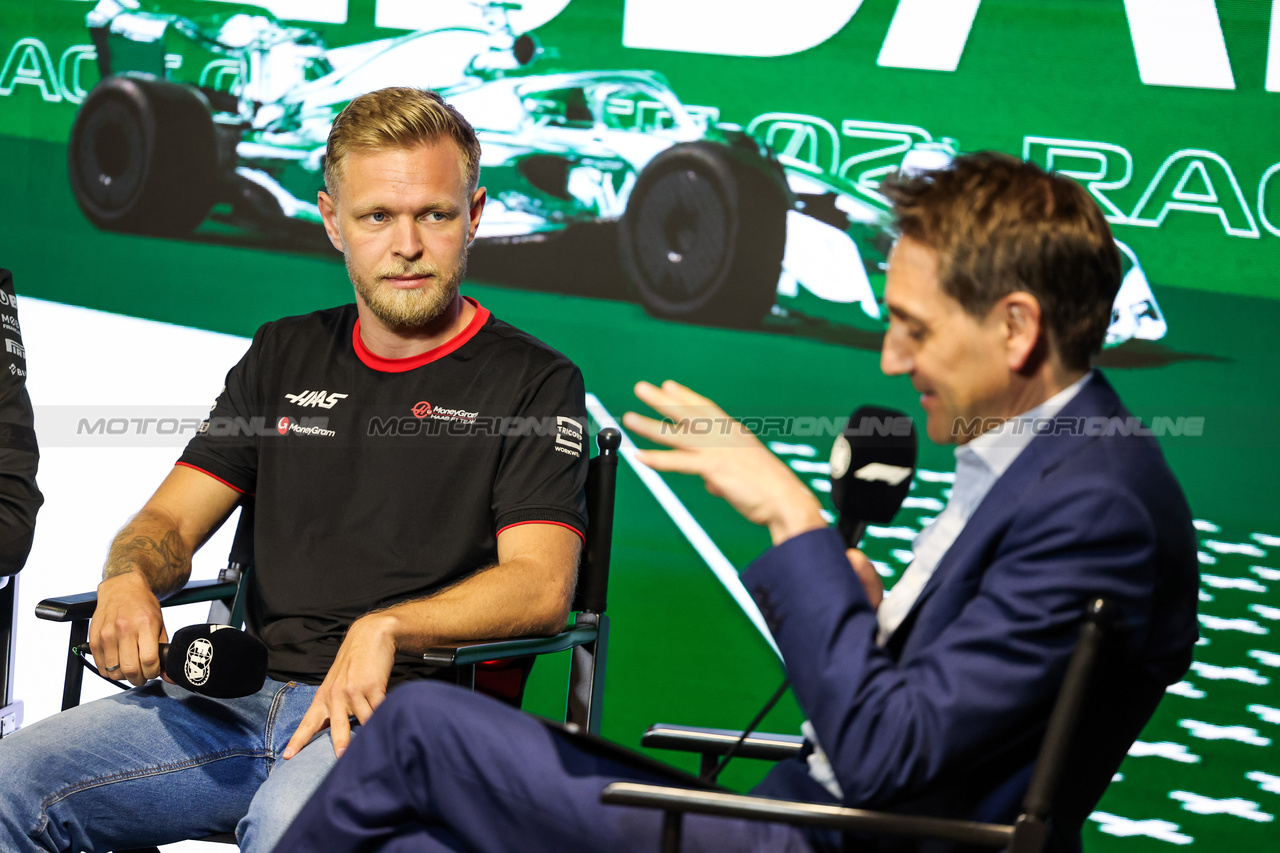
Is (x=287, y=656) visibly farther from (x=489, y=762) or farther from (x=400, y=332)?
(x=489, y=762)

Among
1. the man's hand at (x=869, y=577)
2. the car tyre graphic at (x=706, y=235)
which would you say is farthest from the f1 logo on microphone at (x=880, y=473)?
the car tyre graphic at (x=706, y=235)

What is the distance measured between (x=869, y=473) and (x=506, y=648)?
628mm

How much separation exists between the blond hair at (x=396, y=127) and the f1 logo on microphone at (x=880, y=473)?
97 centimetres

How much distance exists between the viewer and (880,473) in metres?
1.39

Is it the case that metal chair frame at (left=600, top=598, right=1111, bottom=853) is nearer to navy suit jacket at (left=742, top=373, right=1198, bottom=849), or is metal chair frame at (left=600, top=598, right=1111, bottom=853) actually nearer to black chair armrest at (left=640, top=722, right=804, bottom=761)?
navy suit jacket at (left=742, top=373, right=1198, bottom=849)

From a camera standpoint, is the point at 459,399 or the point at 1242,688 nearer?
the point at 459,399

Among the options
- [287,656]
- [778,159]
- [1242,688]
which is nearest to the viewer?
[287,656]

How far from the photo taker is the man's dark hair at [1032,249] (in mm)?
1176

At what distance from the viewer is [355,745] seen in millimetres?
1214

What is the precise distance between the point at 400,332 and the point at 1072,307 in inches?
46.8

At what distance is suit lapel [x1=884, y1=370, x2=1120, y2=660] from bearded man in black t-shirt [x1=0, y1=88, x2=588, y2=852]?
0.73 metres

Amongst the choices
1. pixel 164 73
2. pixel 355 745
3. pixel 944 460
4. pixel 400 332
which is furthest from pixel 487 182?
pixel 355 745

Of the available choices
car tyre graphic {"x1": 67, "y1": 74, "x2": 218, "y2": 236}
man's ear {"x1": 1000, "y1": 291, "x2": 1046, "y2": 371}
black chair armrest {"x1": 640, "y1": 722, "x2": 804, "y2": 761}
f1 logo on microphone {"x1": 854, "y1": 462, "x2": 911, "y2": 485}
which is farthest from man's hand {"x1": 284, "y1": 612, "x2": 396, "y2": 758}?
car tyre graphic {"x1": 67, "y1": 74, "x2": 218, "y2": 236}

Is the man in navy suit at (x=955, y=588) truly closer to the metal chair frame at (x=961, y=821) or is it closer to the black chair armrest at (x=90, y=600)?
the metal chair frame at (x=961, y=821)
